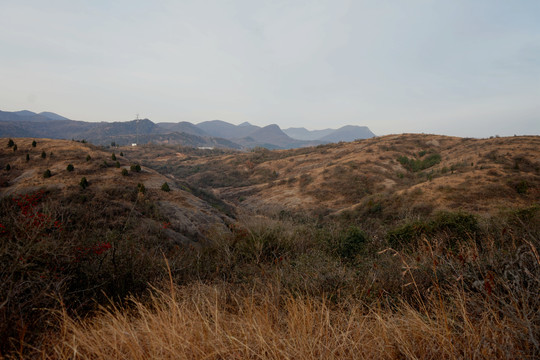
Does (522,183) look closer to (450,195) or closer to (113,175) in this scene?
(450,195)

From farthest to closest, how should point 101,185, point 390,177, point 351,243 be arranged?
point 390,177
point 101,185
point 351,243

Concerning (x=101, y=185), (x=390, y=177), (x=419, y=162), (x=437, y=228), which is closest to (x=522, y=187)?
(x=390, y=177)

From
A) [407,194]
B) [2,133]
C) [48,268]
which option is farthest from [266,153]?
[2,133]

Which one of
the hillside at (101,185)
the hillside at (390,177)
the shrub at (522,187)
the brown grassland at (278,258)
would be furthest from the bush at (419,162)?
the hillside at (101,185)

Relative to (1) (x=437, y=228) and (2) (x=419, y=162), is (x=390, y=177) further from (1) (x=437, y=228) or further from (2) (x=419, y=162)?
(1) (x=437, y=228)

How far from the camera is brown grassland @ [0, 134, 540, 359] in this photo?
6.47ft

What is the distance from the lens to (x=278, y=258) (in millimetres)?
5301

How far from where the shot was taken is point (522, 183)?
2083cm

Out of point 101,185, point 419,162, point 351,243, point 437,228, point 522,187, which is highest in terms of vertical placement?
point 419,162

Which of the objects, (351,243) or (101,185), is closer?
(351,243)

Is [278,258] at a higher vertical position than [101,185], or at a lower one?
higher

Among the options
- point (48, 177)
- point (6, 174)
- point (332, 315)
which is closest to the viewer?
point (332, 315)

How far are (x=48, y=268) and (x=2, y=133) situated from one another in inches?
9051

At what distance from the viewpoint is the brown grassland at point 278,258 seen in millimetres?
1971
